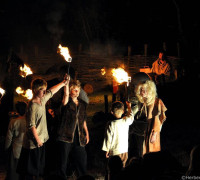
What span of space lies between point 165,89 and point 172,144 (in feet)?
16.6

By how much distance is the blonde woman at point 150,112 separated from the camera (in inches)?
217

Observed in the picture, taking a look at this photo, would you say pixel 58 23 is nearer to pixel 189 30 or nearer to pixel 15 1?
pixel 15 1

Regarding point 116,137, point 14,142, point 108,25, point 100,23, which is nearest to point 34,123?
point 14,142

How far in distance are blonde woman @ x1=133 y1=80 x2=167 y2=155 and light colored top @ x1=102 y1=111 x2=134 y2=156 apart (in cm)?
40

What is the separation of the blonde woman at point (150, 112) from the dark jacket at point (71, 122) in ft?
3.45

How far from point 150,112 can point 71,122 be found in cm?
145

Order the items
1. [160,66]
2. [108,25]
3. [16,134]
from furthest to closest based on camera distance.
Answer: [108,25]
[160,66]
[16,134]

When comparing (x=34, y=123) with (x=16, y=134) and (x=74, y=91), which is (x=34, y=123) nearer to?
(x=16, y=134)

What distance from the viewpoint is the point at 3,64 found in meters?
11.5

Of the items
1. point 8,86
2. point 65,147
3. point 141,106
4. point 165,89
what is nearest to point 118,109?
point 141,106

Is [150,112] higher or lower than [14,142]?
higher

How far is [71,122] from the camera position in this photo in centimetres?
524

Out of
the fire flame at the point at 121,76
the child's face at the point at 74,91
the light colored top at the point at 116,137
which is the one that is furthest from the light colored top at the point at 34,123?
the fire flame at the point at 121,76

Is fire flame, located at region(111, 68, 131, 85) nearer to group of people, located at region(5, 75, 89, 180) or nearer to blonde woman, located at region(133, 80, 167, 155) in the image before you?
blonde woman, located at region(133, 80, 167, 155)
